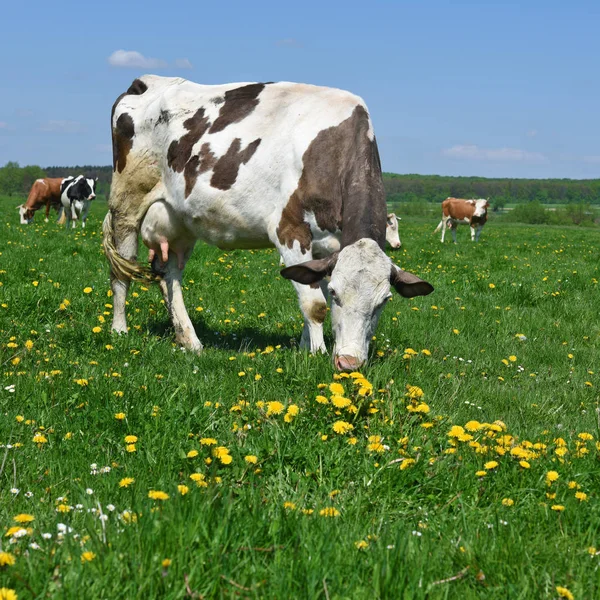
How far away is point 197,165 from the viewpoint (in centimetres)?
807

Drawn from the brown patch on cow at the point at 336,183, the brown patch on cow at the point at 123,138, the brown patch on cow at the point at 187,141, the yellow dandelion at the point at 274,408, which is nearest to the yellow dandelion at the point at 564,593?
the yellow dandelion at the point at 274,408

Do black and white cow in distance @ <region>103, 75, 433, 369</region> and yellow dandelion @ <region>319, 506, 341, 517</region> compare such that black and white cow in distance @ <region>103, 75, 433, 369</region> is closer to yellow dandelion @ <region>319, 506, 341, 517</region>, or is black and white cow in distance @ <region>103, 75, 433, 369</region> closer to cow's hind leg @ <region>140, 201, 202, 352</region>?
cow's hind leg @ <region>140, 201, 202, 352</region>

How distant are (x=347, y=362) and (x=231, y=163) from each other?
311 centimetres

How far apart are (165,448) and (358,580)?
1.92 m

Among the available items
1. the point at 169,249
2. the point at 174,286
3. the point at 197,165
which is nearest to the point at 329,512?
the point at 197,165

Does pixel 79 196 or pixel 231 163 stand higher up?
pixel 79 196

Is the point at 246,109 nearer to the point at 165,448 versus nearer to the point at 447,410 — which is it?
the point at 447,410

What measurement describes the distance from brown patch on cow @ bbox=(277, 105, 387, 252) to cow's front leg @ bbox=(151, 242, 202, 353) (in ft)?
5.99

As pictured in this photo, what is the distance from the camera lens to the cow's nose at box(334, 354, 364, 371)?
5.55m

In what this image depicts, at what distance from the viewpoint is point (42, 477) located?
12.3 ft

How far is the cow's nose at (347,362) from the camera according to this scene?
555cm

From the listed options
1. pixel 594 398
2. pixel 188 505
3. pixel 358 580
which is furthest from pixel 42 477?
pixel 594 398

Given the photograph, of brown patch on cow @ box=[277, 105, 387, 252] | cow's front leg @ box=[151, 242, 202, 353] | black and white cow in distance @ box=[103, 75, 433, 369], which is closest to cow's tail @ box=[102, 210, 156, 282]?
black and white cow in distance @ box=[103, 75, 433, 369]

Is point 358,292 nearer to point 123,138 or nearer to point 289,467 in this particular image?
point 289,467
